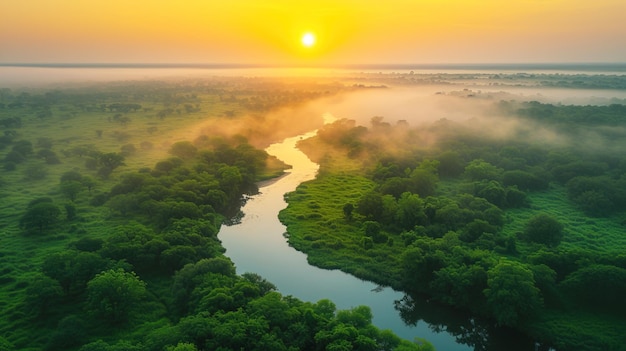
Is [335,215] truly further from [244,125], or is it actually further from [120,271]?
[244,125]

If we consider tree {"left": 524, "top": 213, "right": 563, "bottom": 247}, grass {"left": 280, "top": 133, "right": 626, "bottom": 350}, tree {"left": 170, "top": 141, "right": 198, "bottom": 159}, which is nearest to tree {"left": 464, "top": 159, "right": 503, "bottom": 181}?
grass {"left": 280, "top": 133, "right": 626, "bottom": 350}

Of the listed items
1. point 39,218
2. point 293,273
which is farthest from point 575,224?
point 39,218

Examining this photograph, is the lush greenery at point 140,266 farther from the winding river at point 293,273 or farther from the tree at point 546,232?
the tree at point 546,232

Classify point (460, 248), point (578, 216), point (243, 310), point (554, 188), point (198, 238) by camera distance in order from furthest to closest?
1. point (554, 188)
2. point (578, 216)
3. point (198, 238)
4. point (460, 248)
5. point (243, 310)

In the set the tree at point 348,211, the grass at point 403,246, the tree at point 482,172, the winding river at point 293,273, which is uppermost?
the tree at point 482,172

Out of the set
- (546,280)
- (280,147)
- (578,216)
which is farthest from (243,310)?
(280,147)

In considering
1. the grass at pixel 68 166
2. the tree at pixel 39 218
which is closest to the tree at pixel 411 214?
the grass at pixel 68 166

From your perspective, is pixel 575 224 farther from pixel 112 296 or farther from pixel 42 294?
pixel 42 294
